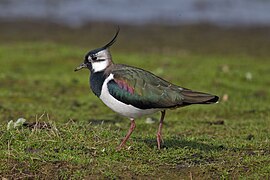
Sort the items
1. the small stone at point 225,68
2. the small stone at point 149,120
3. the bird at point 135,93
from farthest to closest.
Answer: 1. the small stone at point 225,68
2. the small stone at point 149,120
3. the bird at point 135,93

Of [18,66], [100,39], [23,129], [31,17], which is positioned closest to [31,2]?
[31,17]

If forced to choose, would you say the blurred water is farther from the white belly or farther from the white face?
the white belly

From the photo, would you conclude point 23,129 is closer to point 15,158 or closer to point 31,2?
point 15,158

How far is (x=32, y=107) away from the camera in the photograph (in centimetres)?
1142

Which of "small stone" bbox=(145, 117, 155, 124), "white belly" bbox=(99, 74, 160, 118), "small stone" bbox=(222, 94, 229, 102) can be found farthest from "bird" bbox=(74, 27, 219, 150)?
"small stone" bbox=(222, 94, 229, 102)

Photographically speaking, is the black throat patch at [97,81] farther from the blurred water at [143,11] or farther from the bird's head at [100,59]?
the blurred water at [143,11]

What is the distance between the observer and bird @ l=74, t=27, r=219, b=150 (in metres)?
7.36

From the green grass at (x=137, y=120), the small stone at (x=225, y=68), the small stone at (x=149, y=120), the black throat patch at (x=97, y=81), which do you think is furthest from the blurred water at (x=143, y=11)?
the black throat patch at (x=97, y=81)

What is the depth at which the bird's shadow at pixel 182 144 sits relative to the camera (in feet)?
26.3

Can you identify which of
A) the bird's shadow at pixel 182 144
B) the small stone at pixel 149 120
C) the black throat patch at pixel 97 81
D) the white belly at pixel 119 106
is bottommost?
the small stone at pixel 149 120

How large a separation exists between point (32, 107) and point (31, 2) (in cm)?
1461

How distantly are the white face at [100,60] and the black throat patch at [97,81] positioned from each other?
0.08 m

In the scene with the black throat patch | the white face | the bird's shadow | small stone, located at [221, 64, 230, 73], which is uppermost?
the white face

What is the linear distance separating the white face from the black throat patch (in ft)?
0.25
